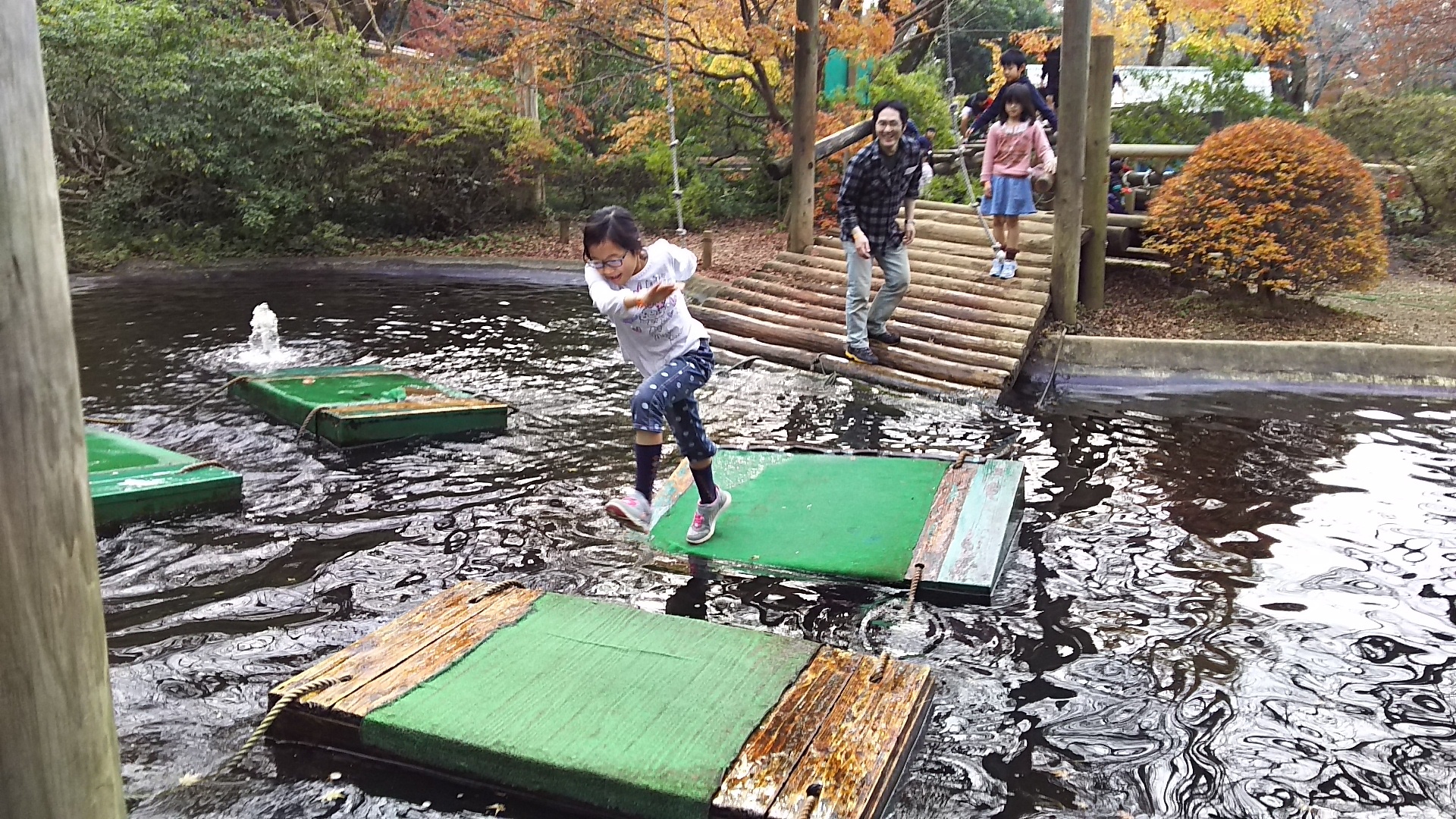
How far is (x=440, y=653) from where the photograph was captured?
4.02 metres

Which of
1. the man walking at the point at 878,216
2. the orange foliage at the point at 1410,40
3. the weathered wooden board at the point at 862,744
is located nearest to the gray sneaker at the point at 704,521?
the weathered wooden board at the point at 862,744

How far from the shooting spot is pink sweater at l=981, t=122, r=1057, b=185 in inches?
385

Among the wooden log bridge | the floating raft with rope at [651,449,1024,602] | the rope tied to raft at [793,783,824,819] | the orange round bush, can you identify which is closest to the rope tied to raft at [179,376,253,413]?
the floating raft with rope at [651,449,1024,602]

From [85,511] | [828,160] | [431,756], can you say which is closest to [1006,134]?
[828,160]

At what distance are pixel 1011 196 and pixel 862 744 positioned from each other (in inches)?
297

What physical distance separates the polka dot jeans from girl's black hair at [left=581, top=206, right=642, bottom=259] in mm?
573

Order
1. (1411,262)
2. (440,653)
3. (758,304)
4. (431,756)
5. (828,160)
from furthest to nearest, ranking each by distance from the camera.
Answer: (828,160) → (1411,262) → (758,304) → (440,653) → (431,756)

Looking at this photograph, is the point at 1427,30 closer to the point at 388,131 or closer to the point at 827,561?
the point at 388,131

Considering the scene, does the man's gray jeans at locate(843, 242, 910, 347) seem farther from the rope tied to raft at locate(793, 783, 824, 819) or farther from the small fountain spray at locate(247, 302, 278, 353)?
the rope tied to raft at locate(793, 783, 824, 819)

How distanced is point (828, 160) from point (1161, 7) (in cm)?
822

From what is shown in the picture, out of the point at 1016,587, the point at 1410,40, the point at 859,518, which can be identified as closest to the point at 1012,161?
the point at 859,518

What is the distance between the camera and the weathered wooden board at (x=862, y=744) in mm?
3150

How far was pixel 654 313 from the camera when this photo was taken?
5.05m

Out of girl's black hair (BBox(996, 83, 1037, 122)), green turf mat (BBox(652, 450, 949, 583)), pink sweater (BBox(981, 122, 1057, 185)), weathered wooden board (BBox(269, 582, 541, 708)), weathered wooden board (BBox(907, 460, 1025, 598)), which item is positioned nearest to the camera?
weathered wooden board (BBox(269, 582, 541, 708))
